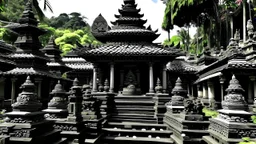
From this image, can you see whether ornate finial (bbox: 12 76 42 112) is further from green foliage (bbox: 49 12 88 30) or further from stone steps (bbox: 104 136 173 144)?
green foliage (bbox: 49 12 88 30)

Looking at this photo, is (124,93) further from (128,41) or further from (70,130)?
(70,130)

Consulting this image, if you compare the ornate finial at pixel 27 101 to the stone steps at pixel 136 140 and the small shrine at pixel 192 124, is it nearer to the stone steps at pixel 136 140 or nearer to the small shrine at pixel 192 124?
the stone steps at pixel 136 140

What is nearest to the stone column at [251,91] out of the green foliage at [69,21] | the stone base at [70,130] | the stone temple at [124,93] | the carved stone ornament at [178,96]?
the stone temple at [124,93]

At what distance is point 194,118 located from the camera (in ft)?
27.9

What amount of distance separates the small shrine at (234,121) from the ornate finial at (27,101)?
5.06m

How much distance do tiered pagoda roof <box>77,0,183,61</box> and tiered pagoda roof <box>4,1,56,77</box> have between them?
12.8 ft

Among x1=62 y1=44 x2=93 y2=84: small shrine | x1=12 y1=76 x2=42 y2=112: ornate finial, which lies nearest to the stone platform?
x1=12 y1=76 x2=42 y2=112: ornate finial

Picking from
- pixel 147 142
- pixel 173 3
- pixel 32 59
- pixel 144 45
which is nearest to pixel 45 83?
pixel 32 59

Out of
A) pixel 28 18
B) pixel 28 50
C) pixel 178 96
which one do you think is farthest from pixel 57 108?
pixel 28 18

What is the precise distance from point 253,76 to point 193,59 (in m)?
15.4

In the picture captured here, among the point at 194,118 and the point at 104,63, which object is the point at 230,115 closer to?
the point at 194,118

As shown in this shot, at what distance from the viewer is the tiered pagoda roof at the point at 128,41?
18.2m

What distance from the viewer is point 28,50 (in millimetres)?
19062

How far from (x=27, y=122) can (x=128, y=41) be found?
50.7ft
